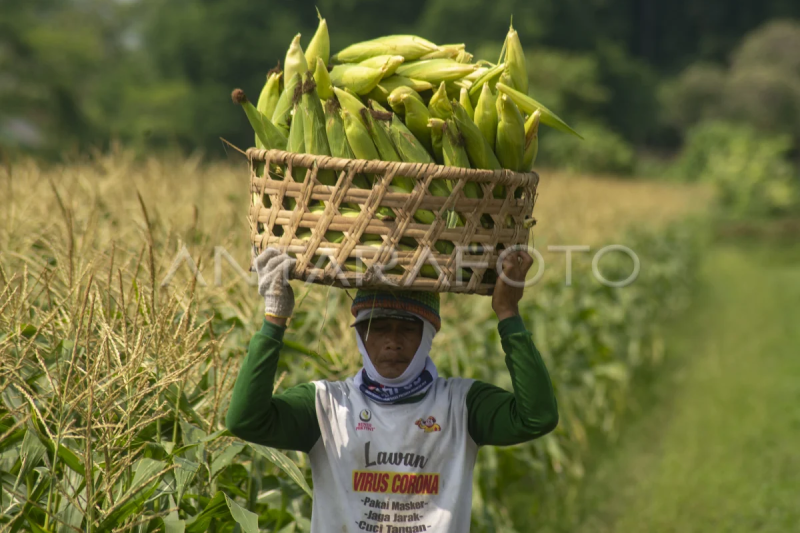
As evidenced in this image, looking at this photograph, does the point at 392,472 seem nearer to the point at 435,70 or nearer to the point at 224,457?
the point at 224,457

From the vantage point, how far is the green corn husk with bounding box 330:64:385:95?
256cm

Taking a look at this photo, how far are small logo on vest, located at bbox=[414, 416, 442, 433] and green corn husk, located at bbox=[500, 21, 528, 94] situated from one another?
1005 mm

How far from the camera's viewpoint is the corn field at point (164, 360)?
2.33 metres

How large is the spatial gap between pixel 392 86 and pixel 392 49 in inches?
6.0

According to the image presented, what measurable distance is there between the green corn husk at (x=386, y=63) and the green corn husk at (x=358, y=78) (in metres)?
0.02

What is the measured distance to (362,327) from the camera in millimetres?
2689

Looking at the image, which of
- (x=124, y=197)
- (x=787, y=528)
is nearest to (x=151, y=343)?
(x=124, y=197)

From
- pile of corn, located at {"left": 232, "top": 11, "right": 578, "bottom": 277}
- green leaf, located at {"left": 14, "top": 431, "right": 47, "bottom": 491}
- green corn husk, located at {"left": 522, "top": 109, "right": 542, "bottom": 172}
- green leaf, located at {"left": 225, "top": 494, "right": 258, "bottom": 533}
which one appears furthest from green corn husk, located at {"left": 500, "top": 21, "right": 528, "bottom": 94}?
green leaf, located at {"left": 14, "top": 431, "right": 47, "bottom": 491}

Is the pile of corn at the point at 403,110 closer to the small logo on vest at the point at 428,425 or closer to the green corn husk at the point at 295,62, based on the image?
the green corn husk at the point at 295,62

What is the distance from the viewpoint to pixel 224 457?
2.66m

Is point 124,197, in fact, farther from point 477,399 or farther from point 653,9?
point 653,9

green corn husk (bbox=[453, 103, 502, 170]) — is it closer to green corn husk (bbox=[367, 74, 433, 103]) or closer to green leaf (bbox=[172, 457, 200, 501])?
green corn husk (bbox=[367, 74, 433, 103])

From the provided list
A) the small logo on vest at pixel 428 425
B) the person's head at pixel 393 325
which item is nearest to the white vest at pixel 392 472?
the small logo on vest at pixel 428 425

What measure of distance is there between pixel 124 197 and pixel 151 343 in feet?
11.4
